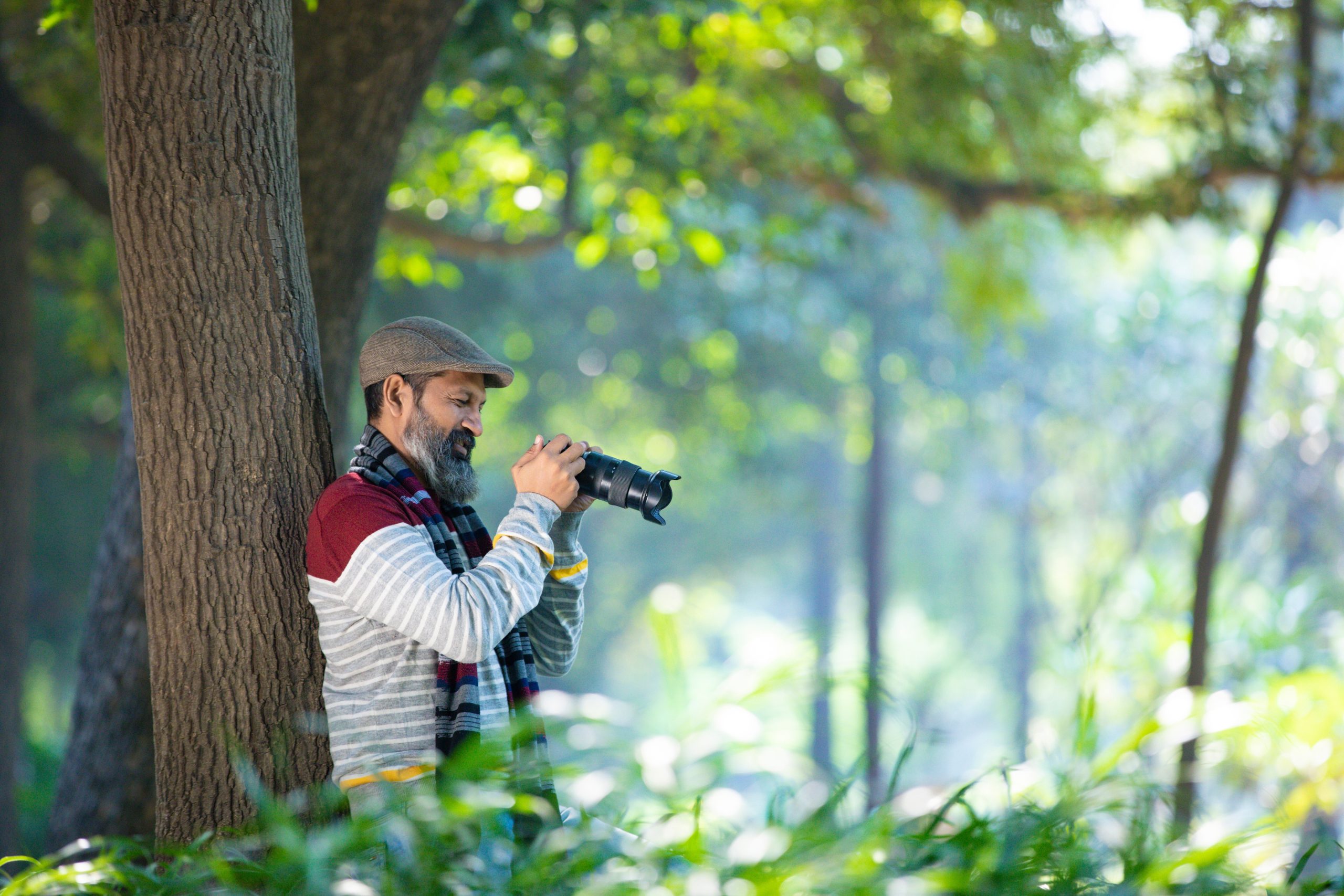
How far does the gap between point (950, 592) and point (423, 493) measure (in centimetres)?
3588

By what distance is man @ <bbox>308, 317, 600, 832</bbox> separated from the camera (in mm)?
2391

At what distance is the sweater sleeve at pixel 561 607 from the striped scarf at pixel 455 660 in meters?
0.14

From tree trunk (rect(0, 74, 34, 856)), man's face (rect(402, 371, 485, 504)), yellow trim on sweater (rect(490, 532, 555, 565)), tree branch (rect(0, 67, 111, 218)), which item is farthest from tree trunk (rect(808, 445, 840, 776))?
yellow trim on sweater (rect(490, 532, 555, 565))

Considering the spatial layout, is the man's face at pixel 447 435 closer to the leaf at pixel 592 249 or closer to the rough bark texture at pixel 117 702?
the rough bark texture at pixel 117 702

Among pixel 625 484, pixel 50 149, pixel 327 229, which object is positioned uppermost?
pixel 50 149

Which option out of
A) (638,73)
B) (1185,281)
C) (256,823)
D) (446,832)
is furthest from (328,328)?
(1185,281)

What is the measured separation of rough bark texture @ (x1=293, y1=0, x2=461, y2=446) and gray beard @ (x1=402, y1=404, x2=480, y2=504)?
4.24 feet

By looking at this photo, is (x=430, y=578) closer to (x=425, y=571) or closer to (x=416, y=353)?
(x=425, y=571)

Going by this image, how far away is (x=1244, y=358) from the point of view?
21.3 feet

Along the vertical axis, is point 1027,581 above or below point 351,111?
below

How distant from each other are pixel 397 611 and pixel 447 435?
1.83 feet

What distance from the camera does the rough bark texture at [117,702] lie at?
411 centimetres

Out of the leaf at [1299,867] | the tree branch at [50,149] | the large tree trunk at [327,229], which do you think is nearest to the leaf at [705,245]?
the large tree trunk at [327,229]

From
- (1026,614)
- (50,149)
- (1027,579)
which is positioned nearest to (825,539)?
(1027,579)
